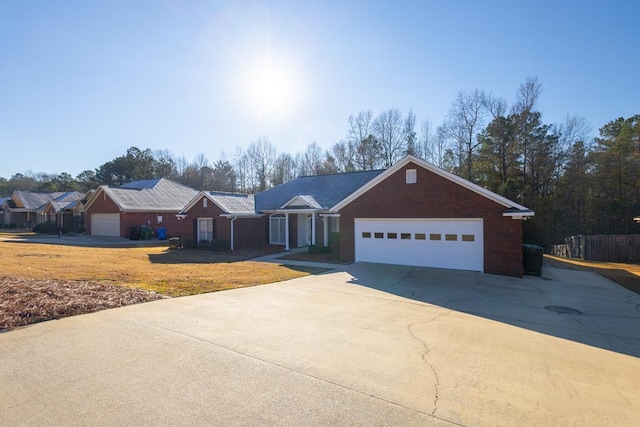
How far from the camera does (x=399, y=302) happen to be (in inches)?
377

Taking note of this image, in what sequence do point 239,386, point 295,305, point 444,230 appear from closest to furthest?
point 239,386 → point 295,305 → point 444,230

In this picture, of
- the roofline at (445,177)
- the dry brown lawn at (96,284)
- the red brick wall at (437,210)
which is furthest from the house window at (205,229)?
the red brick wall at (437,210)

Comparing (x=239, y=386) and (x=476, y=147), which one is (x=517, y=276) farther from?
(x=476, y=147)

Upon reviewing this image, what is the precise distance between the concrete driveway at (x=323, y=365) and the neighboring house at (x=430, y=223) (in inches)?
209

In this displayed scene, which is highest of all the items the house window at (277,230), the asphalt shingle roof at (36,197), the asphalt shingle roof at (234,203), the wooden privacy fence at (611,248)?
the asphalt shingle roof at (36,197)

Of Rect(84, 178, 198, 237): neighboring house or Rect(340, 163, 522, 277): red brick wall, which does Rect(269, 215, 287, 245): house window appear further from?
Rect(84, 178, 198, 237): neighboring house

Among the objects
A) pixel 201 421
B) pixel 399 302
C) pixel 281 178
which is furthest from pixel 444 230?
pixel 281 178


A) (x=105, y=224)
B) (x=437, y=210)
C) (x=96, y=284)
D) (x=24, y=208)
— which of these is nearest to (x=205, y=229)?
(x=105, y=224)

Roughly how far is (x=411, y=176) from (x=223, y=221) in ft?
45.2

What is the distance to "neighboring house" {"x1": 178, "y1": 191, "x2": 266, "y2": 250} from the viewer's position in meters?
24.5

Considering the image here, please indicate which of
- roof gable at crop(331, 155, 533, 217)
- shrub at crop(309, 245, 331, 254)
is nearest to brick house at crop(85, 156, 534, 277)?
roof gable at crop(331, 155, 533, 217)

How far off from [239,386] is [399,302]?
238 inches

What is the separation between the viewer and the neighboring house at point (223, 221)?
24486 millimetres

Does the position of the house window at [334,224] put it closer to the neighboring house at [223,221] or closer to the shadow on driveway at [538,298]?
the neighboring house at [223,221]
